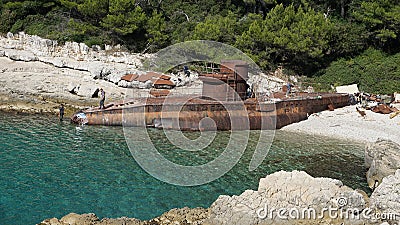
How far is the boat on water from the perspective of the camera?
29953 millimetres

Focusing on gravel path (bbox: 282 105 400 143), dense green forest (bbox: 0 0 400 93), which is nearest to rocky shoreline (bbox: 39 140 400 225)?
gravel path (bbox: 282 105 400 143)

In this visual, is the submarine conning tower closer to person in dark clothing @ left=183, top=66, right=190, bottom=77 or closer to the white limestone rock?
person in dark clothing @ left=183, top=66, right=190, bottom=77

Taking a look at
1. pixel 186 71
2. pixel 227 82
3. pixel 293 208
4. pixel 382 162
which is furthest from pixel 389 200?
pixel 186 71

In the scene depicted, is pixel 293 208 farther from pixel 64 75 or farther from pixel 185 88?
pixel 64 75

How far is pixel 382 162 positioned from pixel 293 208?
805 cm

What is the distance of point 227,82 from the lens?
105 feet

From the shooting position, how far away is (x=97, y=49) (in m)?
50.1

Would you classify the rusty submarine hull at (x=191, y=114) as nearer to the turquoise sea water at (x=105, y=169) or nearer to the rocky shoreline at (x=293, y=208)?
Answer: the turquoise sea water at (x=105, y=169)

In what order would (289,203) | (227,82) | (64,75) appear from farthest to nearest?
(64,75) < (227,82) < (289,203)

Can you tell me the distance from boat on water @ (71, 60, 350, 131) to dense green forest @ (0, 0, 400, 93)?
16.2 metres

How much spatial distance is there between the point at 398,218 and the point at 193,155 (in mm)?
12685

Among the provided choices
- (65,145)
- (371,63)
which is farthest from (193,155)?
(371,63)

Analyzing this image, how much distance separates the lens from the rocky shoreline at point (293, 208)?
12656mm

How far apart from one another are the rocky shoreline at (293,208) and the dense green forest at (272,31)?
118 ft
